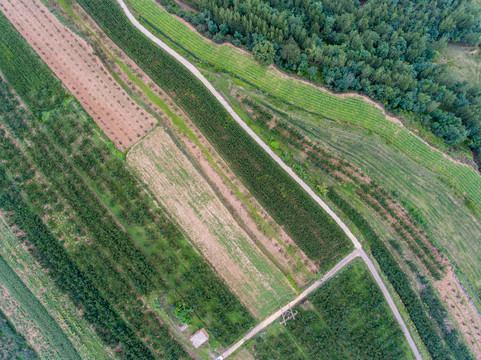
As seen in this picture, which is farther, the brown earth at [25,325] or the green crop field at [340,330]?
the green crop field at [340,330]

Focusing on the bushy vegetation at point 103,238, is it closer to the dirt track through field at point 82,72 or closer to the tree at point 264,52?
the dirt track through field at point 82,72

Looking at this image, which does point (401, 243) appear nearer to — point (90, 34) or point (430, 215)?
point (430, 215)

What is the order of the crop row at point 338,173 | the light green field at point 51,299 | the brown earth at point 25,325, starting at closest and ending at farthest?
the light green field at point 51,299, the brown earth at point 25,325, the crop row at point 338,173

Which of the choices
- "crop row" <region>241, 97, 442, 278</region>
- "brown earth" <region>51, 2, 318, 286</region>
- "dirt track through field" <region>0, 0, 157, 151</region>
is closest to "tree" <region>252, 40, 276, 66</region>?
"crop row" <region>241, 97, 442, 278</region>

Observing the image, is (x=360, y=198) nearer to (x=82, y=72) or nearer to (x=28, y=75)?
(x=82, y=72)

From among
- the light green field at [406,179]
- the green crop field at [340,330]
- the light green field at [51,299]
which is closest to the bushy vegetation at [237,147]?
the green crop field at [340,330]

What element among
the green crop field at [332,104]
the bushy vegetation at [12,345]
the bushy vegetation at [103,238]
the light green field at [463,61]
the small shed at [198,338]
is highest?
the light green field at [463,61]

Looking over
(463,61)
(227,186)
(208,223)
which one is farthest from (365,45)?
(208,223)
